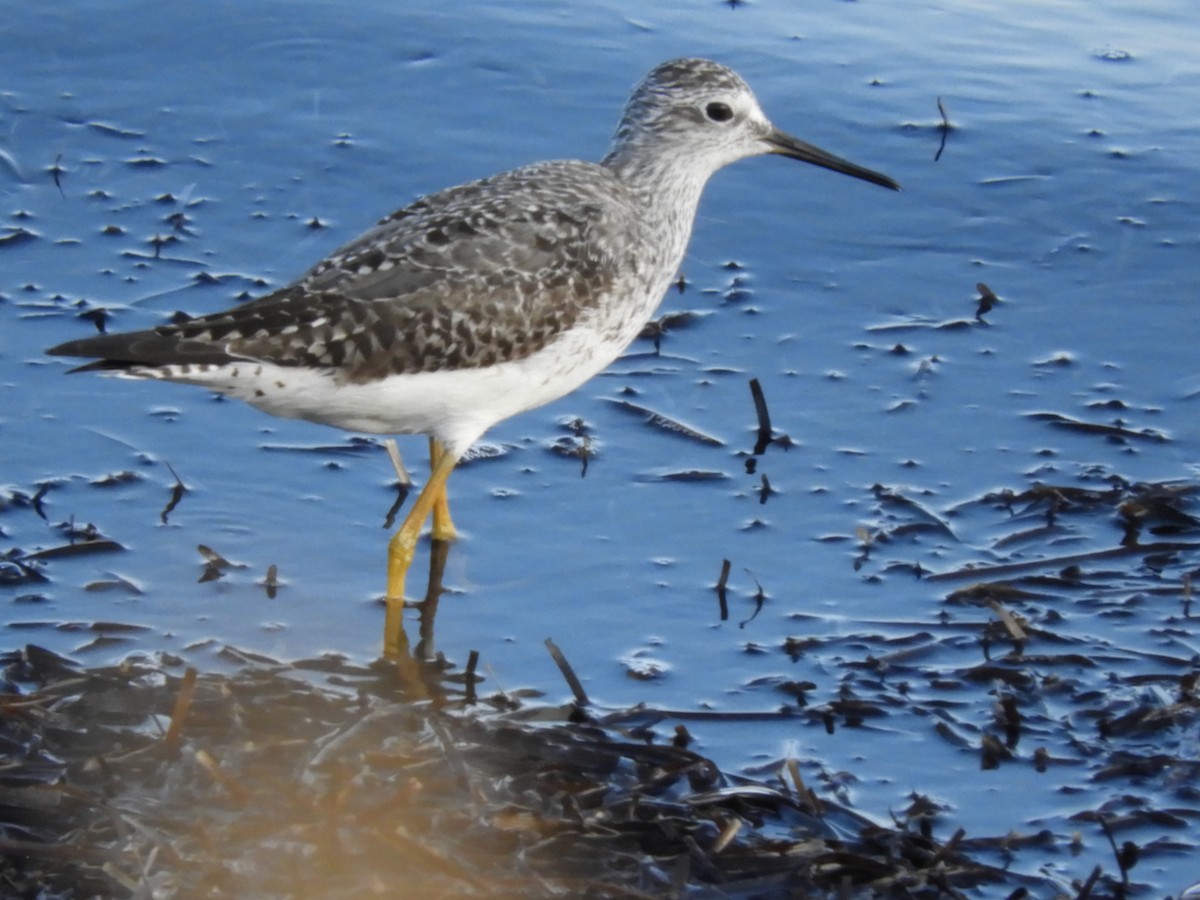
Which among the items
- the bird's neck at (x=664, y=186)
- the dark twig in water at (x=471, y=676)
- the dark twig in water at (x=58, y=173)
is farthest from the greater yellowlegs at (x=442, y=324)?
the dark twig in water at (x=58, y=173)

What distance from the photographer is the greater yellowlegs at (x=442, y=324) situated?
727cm

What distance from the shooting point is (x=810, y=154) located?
8977 mm

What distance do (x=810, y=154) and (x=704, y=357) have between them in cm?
120

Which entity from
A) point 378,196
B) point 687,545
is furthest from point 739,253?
point 687,545

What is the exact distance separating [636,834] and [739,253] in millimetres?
4994

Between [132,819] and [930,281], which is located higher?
[930,281]

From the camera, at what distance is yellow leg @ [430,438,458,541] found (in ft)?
26.6

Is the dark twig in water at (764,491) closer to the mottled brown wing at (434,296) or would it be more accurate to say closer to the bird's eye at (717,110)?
the mottled brown wing at (434,296)

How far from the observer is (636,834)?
6.10 m

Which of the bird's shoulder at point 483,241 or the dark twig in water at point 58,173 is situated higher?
the bird's shoulder at point 483,241

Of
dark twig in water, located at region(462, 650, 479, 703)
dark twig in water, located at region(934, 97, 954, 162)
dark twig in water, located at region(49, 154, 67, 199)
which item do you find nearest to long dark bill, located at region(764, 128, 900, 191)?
dark twig in water, located at region(934, 97, 954, 162)

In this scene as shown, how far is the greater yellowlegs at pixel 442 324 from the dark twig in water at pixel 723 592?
39.3 inches

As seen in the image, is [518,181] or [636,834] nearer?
[636,834]

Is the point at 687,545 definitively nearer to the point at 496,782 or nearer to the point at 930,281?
the point at 496,782
